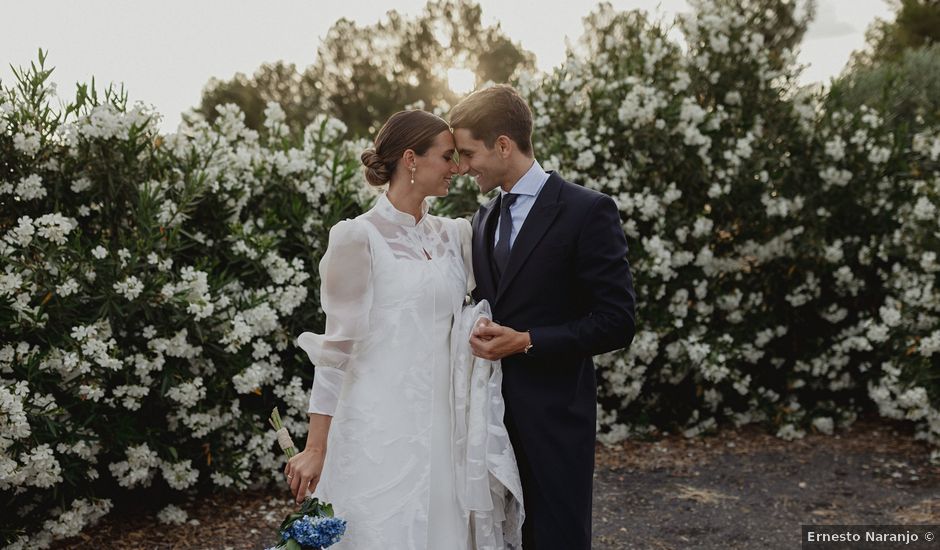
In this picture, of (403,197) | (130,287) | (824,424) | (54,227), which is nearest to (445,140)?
(403,197)

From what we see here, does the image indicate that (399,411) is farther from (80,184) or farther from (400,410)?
(80,184)

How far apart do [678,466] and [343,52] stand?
30.1 m

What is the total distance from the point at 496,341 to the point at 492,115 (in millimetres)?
794

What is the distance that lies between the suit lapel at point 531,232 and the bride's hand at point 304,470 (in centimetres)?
78

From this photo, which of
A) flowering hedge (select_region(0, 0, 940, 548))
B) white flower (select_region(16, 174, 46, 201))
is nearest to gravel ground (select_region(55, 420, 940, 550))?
flowering hedge (select_region(0, 0, 940, 548))

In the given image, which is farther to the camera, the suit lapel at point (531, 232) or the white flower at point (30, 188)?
the white flower at point (30, 188)

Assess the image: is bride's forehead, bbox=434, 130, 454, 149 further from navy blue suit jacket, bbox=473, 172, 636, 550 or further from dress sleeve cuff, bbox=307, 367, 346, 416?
dress sleeve cuff, bbox=307, 367, 346, 416

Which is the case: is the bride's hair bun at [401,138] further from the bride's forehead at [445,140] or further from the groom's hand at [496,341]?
the groom's hand at [496,341]

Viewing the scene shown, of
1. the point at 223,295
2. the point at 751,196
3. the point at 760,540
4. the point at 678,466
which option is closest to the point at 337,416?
the point at 223,295

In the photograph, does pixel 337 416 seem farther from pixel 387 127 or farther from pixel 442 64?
pixel 442 64

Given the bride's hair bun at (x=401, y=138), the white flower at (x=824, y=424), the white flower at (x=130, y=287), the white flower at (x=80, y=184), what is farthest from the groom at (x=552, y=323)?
the white flower at (x=824, y=424)

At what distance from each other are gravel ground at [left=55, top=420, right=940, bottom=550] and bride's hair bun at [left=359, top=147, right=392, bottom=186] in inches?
101

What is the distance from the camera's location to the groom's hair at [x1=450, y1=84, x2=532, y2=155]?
2.69 meters

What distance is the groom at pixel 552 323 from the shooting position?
8.29 ft
